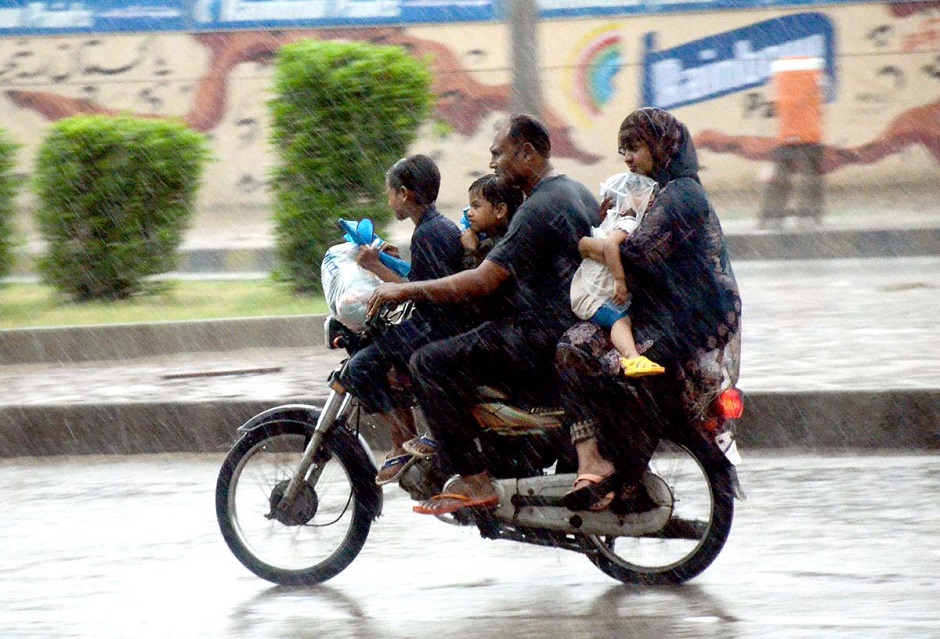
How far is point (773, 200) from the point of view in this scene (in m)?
14.1

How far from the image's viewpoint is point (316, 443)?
5.25 meters

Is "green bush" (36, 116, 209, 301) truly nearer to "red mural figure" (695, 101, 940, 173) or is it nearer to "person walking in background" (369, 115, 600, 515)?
"person walking in background" (369, 115, 600, 515)

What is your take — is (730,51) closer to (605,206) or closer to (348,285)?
(605,206)

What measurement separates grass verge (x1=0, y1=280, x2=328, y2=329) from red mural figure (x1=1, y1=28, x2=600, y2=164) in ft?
24.5

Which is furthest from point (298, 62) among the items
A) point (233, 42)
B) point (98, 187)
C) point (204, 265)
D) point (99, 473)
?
point (233, 42)

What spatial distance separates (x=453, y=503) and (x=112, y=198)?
653 centimetres

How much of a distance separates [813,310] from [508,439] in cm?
573

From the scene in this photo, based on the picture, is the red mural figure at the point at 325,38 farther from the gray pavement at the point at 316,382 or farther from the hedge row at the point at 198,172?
the gray pavement at the point at 316,382

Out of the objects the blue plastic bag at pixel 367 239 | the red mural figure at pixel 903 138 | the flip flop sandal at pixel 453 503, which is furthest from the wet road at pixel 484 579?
the red mural figure at pixel 903 138

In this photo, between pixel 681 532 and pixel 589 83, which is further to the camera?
pixel 589 83

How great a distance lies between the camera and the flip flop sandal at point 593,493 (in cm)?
490

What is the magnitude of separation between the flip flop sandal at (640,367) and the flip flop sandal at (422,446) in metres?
0.80

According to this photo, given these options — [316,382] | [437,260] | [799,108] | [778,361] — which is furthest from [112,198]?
[799,108]

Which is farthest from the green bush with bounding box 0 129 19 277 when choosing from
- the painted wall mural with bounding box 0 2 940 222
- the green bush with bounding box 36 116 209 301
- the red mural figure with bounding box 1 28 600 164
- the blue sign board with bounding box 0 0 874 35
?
the blue sign board with bounding box 0 0 874 35
